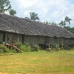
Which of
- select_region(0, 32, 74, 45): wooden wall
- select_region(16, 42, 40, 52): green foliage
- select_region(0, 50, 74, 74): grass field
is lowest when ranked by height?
select_region(0, 50, 74, 74): grass field

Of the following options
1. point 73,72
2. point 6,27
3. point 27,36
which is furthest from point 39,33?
point 73,72

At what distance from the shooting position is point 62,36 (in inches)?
1719

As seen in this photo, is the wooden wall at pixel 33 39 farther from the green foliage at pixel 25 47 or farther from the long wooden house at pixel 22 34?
the green foliage at pixel 25 47

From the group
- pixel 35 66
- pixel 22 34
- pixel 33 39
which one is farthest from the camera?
pixel 33 39

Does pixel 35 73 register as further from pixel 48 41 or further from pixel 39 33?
pixel 48 41

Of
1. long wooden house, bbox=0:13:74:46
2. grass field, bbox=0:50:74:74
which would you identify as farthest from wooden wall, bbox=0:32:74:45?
grass field, bbox=0:50:74:74

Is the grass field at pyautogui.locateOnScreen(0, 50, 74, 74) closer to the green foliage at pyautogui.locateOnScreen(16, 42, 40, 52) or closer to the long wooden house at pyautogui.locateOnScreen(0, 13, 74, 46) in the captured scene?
the green foliage at pyautogui.locateOnScreen(16, 42, 40, 52)

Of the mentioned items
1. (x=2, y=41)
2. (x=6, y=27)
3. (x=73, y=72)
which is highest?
(x=6, y=27)

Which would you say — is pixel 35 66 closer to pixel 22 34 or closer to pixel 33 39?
pixel 22 34

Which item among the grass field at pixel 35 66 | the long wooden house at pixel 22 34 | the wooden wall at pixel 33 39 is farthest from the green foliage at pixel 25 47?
the grass field at pixel 35 66

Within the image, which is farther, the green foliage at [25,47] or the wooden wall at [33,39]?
the wooden wall at [33,39]

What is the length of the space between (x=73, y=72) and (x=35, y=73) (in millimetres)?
2043

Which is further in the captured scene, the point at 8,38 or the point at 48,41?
the point at 48,41

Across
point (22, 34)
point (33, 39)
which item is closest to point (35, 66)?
point (22, 34)
